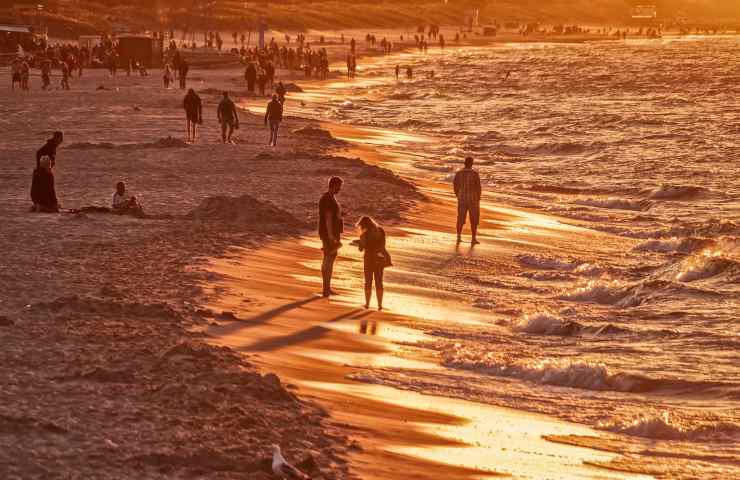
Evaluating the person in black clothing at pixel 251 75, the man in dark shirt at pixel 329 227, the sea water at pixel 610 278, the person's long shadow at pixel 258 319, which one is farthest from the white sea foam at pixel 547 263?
the person in black clothing at pixel 251 75

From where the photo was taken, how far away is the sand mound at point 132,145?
3191cm

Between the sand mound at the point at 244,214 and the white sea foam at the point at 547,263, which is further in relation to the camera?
the white sea foam at the point at 547,263

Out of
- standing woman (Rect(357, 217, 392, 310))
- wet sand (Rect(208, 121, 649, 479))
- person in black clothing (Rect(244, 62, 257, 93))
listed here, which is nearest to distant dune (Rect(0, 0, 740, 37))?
person in black clothing (Rect(244, 62, 257, 93))

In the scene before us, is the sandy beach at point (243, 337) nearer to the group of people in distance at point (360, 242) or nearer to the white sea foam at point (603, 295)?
the group of people in distance at point (360, 242)

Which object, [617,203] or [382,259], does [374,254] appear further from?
[617,203]

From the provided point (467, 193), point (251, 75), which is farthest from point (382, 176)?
point (251, 75)

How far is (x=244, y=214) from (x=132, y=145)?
40.2 ft

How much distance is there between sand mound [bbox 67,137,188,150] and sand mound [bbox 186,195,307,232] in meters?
10.7

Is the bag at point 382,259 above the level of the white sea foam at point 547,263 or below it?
above

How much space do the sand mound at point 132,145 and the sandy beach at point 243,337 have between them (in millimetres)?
3165

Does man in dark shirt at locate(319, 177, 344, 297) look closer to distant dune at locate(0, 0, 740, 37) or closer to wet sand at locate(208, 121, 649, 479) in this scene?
wet sand at locate(208, 121, 649, 479)

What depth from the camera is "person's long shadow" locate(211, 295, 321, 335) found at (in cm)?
1389

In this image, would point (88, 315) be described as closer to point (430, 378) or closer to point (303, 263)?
point (430, 378)

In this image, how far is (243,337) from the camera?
13.7m
